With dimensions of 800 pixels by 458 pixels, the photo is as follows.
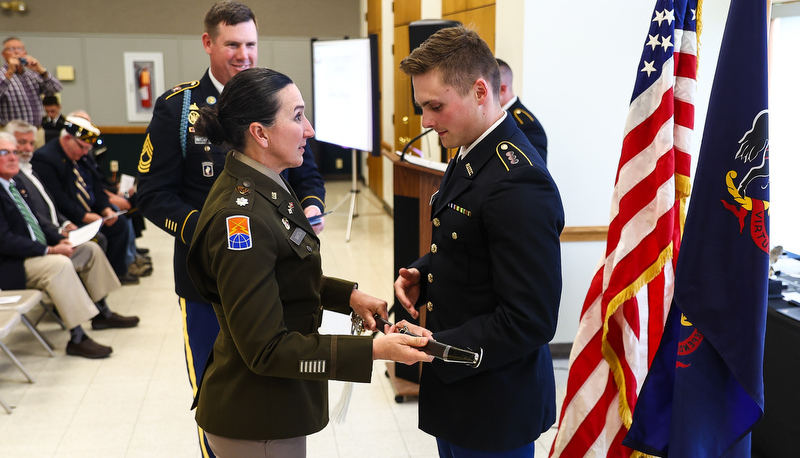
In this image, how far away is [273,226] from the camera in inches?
60.5

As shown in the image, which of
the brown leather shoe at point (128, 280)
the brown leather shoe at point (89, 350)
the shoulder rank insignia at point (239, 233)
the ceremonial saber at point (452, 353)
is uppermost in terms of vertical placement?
the shoulder rank insignia at point (239, 233)

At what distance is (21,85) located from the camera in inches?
309

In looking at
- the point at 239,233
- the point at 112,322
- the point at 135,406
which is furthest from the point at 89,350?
the point at 239,233

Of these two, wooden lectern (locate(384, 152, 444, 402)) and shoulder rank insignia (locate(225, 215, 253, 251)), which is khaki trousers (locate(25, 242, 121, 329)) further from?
shoulder rank insignia (locate(225, 215, 253, 251))

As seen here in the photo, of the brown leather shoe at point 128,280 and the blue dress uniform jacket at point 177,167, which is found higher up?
the blue dress uniform jacket at point 177,167

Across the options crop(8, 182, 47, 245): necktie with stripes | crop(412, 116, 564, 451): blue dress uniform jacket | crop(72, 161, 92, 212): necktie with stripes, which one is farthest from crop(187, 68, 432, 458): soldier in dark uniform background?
crop(72, 161, 92, 212): necktie with stripes

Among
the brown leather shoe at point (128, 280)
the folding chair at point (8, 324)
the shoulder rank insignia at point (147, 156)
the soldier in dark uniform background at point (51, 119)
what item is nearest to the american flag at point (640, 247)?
the shoulder rank insignia at point (147, 156)

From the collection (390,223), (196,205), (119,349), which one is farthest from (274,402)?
(390,223)

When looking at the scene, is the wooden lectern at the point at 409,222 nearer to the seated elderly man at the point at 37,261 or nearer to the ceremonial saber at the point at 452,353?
the ceremonial saber at the point at 452,353

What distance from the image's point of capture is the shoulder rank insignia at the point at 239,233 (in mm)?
1457

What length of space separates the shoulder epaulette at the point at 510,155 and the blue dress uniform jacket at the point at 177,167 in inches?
45.1

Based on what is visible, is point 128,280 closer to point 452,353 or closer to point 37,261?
point 37,261

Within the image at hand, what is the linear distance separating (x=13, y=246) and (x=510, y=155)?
3.83 m

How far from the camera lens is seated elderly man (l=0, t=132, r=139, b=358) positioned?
4363 millimetres
